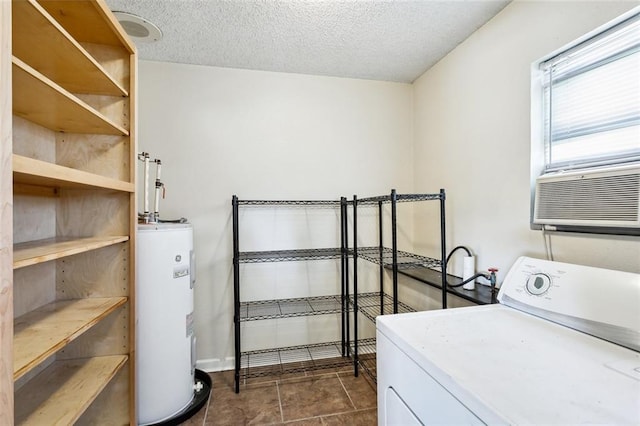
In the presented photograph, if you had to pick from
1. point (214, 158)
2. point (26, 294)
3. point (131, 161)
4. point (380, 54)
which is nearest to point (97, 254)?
point (26, 294)

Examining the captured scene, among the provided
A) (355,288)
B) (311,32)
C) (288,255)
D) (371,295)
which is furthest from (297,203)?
(311,32)

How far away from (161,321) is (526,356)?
68.0 inches

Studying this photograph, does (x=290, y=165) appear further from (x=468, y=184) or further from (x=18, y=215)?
(x=18, y=215)

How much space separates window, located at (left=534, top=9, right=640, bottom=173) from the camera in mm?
1180

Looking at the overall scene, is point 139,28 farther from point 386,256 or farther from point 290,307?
point 386,256

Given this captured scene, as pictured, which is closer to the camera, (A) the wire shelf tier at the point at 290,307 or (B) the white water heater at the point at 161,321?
(B) the white water heater at the point at 161,321

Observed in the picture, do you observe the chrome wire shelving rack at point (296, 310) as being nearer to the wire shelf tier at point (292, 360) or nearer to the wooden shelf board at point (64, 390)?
the wire shelf tier at point (292, 360)

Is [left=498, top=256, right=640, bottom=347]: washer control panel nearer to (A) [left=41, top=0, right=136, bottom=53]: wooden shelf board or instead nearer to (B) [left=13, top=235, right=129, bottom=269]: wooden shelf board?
(B) [left=13, top=235, right=129, bottom=269]: wooden shelf board

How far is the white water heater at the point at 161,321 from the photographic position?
164cm

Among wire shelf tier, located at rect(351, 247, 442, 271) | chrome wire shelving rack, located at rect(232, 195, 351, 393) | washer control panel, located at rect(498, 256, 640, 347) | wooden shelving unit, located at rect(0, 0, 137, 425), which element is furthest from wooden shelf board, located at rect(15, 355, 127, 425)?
washer control panel, located at rect(498, 256, 640, 347)

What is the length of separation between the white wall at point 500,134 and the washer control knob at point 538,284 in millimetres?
202

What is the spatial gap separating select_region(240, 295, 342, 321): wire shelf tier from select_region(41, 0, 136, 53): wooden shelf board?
183cm

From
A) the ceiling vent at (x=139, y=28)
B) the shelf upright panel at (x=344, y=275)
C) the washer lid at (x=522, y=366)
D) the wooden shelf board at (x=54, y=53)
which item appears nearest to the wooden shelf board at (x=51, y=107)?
the wooden shelf board at (x=54, y=53)

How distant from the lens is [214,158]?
2354 mm
